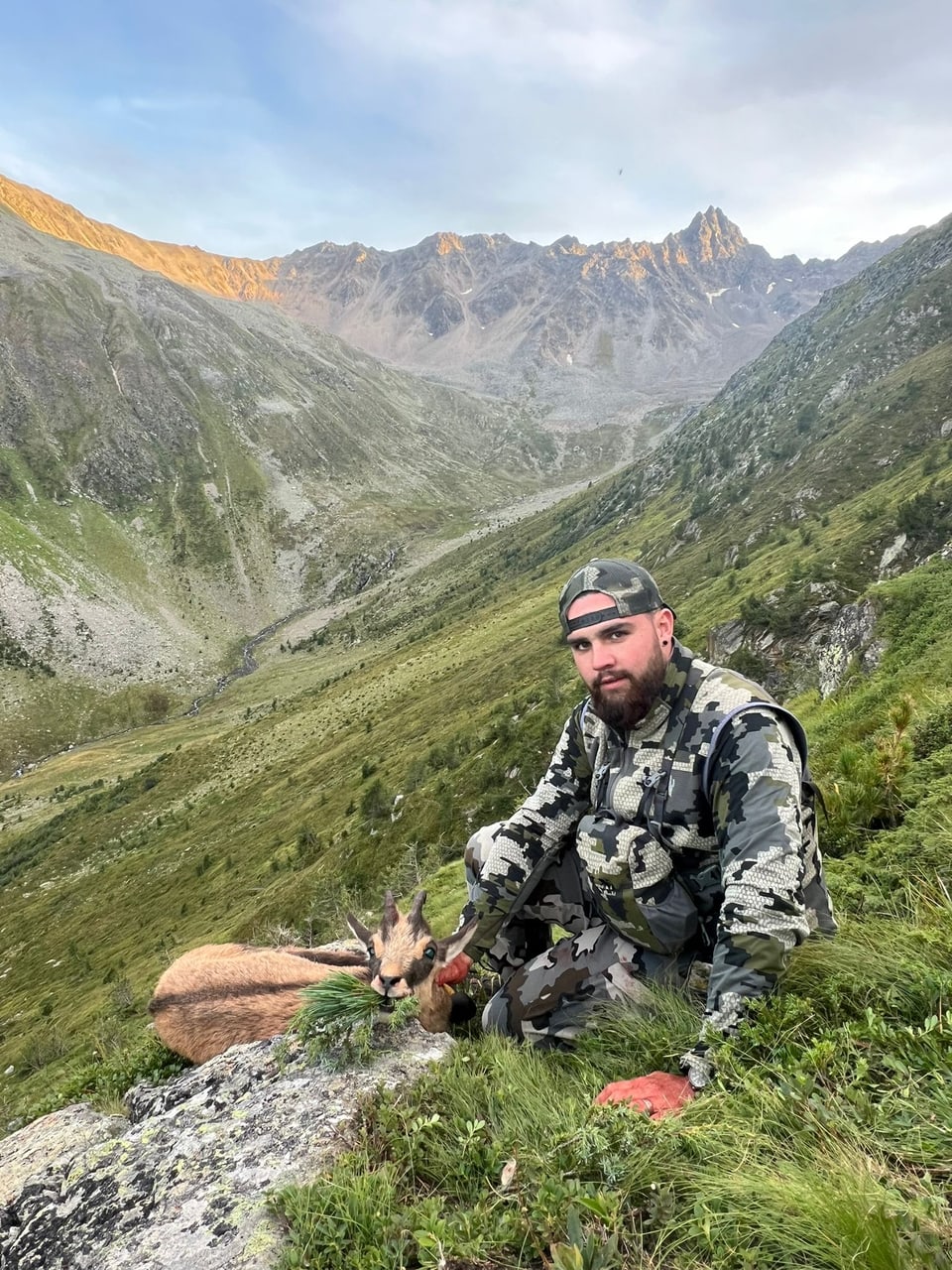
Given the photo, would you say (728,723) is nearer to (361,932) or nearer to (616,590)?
(616,590)

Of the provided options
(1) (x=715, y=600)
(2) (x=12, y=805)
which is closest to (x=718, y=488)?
(1) (x=715, y=600)

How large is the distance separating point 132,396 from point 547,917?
7804 inches

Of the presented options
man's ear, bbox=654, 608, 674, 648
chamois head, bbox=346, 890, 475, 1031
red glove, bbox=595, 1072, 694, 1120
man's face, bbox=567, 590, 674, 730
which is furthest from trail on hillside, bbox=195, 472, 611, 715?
red glove, bbox=595, 1072, 694, 1120

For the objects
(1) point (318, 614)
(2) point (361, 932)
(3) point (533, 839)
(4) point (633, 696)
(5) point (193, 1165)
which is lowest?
(1) point (318, 614)

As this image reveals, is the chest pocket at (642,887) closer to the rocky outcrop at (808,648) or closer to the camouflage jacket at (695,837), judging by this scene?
the camouflage jacket at (695,837)

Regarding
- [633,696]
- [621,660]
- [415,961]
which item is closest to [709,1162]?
[633,696]

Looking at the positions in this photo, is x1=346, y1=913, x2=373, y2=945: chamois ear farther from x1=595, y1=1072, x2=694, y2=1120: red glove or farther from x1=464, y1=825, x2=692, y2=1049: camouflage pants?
x1=595, y1=1072, x2=694, y2=1120: red glove

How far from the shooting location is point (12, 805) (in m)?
63.1

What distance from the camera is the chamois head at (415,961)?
4.70 meters

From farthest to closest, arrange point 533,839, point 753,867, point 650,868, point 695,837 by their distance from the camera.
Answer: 1. point 533,839
2. point 650,868
3. point 695,837
4. point 753,867

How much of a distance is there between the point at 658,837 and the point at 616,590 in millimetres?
1697

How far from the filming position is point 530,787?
A: 22156 millimetres

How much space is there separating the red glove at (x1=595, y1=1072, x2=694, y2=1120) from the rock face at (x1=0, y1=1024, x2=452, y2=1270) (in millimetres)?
1509

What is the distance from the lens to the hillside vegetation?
221 cm
